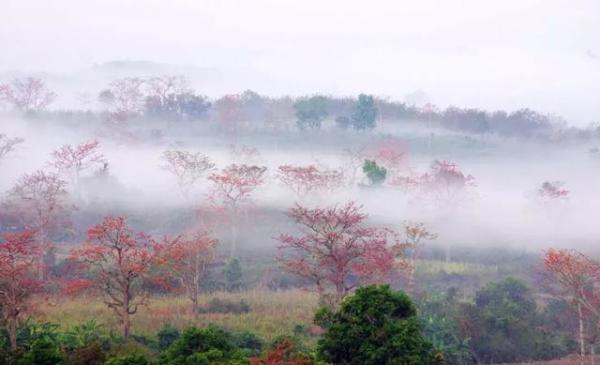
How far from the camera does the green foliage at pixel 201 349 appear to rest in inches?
592

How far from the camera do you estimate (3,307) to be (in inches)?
810

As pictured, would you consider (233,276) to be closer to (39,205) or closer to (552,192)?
(39,205)

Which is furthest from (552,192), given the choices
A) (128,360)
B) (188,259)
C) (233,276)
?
(128,360)

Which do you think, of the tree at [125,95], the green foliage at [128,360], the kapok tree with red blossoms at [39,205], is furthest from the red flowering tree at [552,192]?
the tree at [125,95]

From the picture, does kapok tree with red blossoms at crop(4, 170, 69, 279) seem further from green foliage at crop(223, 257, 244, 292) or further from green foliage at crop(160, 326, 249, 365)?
green foliage at crop(160, 326, 249, 365)

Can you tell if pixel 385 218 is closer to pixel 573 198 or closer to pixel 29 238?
pixel 573 198

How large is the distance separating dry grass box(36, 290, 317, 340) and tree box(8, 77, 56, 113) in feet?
127

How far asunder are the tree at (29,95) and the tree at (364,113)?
2833 cm

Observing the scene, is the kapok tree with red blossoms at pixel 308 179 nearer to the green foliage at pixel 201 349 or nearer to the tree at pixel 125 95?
the green foliage at pixel 201 349

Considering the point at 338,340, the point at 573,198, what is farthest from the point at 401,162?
the point at 338,340

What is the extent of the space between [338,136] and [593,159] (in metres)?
23.7

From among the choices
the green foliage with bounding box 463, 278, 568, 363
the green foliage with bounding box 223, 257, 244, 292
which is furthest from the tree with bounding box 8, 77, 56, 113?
the green foliage with bounding box 463, 278, 568, 363

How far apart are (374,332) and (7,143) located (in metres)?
35.8

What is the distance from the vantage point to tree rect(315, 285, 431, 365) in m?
16.2
